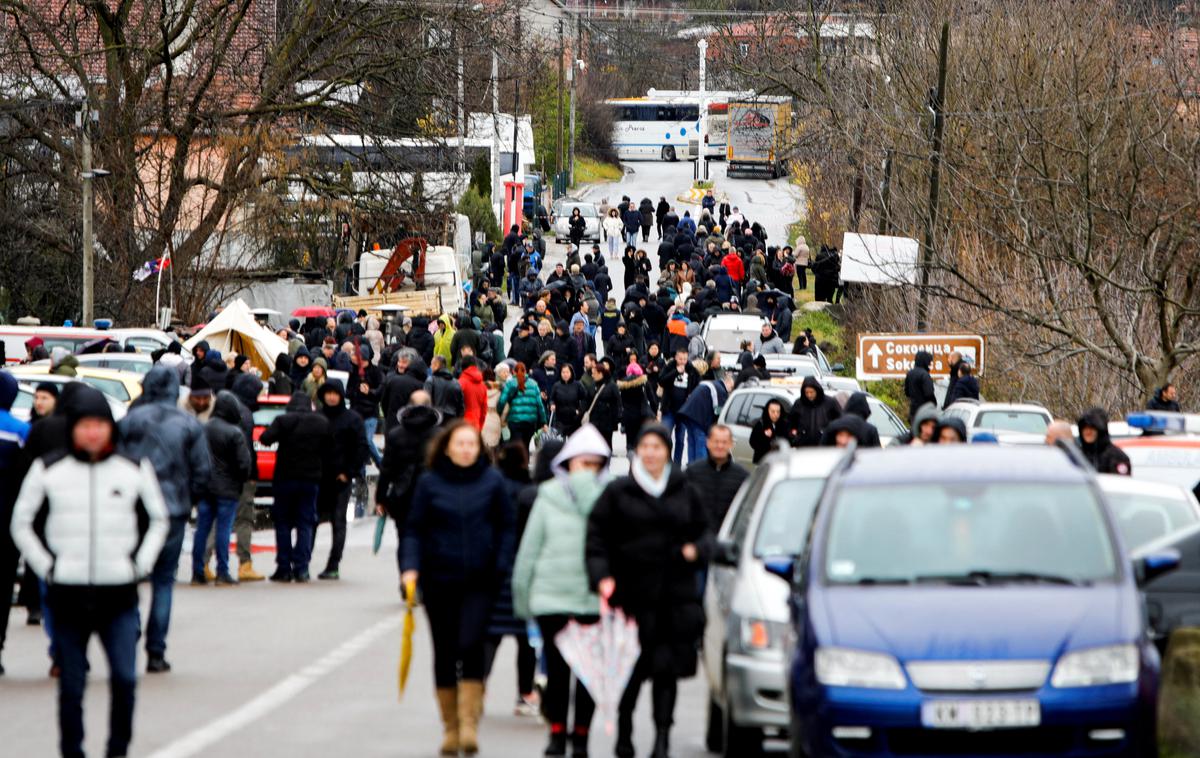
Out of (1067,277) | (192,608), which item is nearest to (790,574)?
(192,608)

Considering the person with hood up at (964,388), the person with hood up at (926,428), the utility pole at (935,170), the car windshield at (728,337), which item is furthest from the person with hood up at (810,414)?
the car windshield at (728,337)

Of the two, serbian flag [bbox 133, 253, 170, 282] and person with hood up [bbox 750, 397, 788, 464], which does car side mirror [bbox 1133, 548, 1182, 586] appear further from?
serbian flag [bbox 133, 253, 170, 282]

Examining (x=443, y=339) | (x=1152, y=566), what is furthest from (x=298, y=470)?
(x=443, y=339)

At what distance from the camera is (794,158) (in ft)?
228

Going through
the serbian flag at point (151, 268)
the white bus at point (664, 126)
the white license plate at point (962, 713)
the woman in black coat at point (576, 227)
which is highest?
the white bus at point (664, 126)

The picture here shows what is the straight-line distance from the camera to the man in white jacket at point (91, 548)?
944 cm

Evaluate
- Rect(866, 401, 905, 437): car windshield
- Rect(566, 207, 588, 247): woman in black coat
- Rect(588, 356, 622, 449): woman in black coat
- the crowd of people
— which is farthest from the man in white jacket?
Rect(566, 207, 588, 247): woman in black coat

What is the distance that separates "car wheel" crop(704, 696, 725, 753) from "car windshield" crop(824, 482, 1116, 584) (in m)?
2.17

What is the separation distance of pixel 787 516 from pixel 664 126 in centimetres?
10327

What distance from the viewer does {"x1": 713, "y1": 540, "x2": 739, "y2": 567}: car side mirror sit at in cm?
989

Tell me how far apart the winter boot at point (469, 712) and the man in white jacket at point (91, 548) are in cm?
165

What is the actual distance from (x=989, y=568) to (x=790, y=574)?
3.01 feet

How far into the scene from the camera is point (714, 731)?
36.3 feet

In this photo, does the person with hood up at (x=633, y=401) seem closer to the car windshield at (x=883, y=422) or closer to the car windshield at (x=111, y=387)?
the car windshield at (x=883, y=422)
